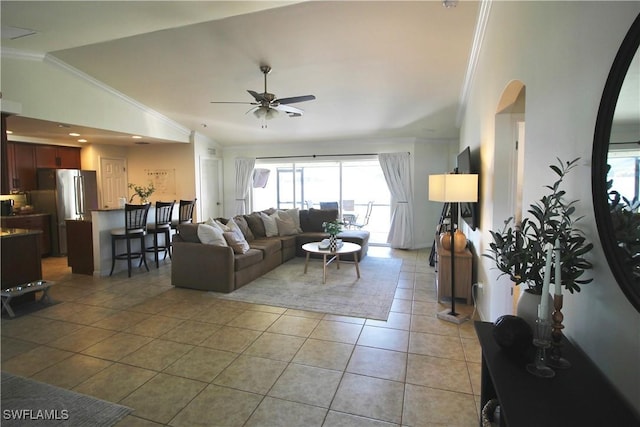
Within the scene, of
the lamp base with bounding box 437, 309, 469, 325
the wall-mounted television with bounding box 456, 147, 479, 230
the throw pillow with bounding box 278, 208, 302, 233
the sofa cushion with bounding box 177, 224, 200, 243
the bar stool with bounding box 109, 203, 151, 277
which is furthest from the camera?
the throw pillow with bounding box 278, 208, 302, 233

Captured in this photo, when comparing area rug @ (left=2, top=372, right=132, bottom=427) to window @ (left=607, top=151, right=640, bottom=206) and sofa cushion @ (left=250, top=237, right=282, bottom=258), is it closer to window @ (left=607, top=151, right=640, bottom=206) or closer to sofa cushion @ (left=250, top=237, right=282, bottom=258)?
→ window @ (left=607, top=151, right=640, bottom=206)

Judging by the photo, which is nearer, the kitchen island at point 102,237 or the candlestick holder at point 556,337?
the candlestick holder at point 556,337

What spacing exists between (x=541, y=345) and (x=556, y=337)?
85 mm

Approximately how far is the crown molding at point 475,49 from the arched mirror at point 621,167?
224cm

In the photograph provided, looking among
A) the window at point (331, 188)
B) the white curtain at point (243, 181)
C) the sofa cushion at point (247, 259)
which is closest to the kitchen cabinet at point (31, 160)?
the white curtain at point (243, 181)

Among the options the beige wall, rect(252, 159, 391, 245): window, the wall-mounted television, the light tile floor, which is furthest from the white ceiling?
the light tile floor

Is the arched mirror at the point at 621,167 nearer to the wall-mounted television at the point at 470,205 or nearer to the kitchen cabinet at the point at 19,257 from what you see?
the wall-mounted television at the point at 470,205

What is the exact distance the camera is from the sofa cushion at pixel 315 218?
22.6ft

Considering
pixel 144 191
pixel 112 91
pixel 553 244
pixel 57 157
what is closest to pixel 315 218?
pixel 144 191

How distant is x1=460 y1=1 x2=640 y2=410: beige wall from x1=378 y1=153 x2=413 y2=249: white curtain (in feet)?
16.3

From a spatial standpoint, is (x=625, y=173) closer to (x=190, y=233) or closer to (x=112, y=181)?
(x=190, y=233)

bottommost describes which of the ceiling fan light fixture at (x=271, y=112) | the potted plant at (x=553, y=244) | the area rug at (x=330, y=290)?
the area rug at (x=330, y=290)

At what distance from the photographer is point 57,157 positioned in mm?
7086

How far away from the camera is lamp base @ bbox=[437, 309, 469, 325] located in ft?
11.1
